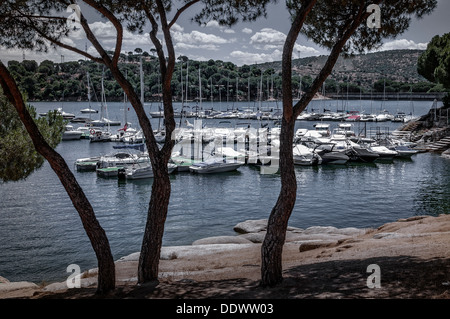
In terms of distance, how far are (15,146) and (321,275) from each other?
916cm

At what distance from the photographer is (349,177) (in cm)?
3706

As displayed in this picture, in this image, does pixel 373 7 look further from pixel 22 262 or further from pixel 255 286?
pixel 22 262

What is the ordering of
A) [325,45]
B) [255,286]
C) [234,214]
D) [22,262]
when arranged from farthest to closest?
[234,214], [22,262], [325,45], [255,286]

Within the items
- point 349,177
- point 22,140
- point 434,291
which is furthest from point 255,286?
point 349,177

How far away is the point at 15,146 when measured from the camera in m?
12.7

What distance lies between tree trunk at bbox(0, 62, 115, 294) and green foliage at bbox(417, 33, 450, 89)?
4325 centimetres

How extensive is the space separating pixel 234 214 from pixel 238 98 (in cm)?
11536

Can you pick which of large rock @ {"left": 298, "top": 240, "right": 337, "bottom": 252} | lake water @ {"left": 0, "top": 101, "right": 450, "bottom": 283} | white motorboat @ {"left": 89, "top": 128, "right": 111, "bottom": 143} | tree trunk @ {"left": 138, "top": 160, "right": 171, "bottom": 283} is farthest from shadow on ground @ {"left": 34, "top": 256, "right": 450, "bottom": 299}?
white motorboat @ {"left": 89, "top": 128, "right": 111, "bottom": 143}

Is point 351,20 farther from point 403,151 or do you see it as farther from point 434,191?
point 403,151

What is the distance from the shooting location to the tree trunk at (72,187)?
27.6 feet

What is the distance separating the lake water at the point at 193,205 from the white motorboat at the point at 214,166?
26.3 inches

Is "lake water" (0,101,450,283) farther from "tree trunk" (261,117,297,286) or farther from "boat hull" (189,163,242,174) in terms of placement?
"tree trunk" (261,117,297,286)

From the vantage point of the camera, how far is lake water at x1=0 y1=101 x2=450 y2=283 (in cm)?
1906
